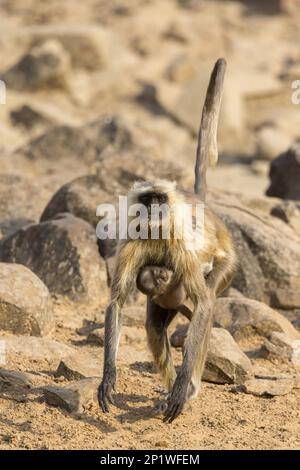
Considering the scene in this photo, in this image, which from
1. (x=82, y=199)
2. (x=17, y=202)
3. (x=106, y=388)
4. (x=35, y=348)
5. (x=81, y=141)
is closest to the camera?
(x=106, y=388)

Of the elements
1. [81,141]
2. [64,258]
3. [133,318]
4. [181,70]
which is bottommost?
[133,318]

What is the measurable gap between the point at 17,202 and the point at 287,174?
385 centimetres

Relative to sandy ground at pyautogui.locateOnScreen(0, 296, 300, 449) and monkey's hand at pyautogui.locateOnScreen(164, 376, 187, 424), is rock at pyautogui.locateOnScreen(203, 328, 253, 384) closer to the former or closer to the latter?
sandy ground at pyautogui.locateOnScreen(0, 296, 300, 449)

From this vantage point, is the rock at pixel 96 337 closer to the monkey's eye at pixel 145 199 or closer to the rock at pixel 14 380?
the rock at pixel 14 380

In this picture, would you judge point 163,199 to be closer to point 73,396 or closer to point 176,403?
point 176,403

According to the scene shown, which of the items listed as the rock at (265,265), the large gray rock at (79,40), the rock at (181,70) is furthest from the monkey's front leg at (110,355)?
the large gray rock at (79,40)

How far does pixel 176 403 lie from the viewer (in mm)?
6191

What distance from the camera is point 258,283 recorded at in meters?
9.64

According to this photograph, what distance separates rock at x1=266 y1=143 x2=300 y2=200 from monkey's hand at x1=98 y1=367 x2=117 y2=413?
24.0ft

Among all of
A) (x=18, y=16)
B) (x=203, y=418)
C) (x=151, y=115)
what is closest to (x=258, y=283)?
(x=203, y=418)

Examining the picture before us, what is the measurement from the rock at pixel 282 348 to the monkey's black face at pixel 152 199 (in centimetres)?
223

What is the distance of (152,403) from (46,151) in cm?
780

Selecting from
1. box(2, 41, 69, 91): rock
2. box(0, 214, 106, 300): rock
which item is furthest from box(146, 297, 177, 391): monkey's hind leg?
box(2, 41, 69, 91): rock

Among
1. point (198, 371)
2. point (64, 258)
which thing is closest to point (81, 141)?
point (64, 258)
